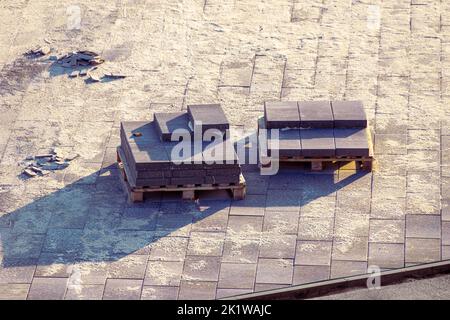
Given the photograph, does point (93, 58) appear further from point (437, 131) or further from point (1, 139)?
point (437, 131)

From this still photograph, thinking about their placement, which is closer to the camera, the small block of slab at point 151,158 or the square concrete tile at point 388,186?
the small block of slab at point 151,158

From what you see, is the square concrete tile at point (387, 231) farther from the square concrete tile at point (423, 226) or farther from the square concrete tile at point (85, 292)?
the square concrete tile at point (85, 292)

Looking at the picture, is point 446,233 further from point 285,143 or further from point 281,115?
point 281,115

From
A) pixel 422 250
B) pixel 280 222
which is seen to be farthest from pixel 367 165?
pixel 422 250

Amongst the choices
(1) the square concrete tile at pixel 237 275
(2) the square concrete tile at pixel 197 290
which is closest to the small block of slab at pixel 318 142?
(1) the square concrete tile at pixel 237 275

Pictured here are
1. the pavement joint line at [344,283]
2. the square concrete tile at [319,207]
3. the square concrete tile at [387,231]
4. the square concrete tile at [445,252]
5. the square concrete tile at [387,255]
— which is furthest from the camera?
the square concrete tile at [319,207]

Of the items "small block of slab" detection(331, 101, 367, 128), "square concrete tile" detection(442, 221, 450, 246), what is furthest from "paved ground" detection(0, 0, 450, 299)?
"small block of slab" detection(331, 101, 367, 128)

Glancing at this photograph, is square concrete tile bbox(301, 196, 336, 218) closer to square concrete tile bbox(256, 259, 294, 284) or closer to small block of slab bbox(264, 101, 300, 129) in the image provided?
square concrete tile bbox(256, 259, 294, 284)
